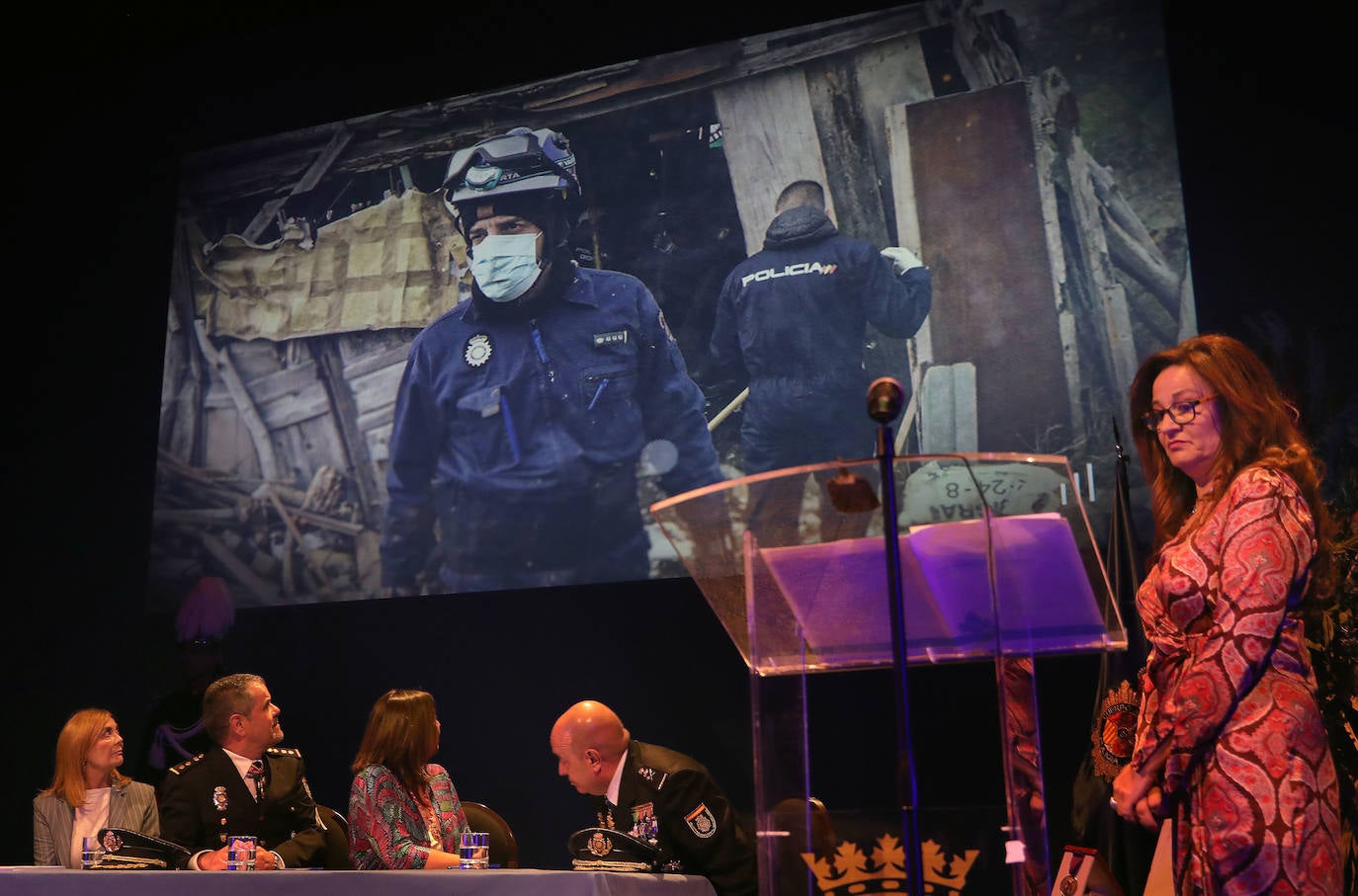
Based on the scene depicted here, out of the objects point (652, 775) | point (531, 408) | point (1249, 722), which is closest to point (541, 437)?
point (531, 408)

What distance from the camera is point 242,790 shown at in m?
3.63

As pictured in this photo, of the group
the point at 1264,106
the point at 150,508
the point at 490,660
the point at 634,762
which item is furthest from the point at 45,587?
the point at 1264,106

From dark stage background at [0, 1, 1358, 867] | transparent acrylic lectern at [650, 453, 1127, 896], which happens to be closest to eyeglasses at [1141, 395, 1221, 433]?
transparent acrylic lectern at [650, 453, 1127, 896]

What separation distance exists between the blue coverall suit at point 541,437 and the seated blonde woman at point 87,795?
1.19 m

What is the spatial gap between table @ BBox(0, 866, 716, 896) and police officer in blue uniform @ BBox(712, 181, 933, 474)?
2.19 m

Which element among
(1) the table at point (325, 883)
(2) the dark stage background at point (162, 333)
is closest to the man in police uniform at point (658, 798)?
(2) the dark stage background at point (162, 333)

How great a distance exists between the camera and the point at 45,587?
5957 millimetres

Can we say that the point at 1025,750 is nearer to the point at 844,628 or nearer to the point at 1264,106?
the point at 844,628

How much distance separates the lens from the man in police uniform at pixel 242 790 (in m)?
3.54

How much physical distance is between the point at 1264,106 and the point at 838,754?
3.02 m

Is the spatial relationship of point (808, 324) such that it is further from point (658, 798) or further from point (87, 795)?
point (87, 795)

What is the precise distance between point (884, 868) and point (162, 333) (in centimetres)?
509

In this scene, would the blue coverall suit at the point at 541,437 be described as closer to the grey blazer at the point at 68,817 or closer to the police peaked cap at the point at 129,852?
the grey blazer at the point at 68,817

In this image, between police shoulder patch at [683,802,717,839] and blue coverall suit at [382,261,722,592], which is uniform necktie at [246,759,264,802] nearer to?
police shoulder patch at [683,802,717,839]
